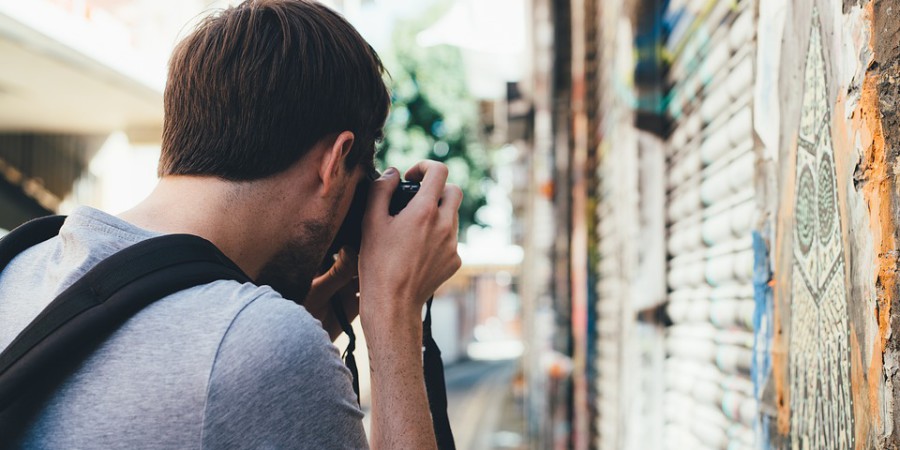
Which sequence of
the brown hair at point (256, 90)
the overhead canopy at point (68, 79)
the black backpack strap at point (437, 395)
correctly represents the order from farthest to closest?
the overhead canopy at point (68, 79)
the black backpack strap at point (437, 395)
the brown hair at point (256, 90)

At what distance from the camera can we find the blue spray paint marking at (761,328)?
1656mm

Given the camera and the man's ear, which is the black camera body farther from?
the man's ear

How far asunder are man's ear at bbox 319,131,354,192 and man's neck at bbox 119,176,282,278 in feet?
0.34

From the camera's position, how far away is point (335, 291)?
1.78 metres

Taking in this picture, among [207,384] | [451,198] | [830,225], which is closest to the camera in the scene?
[207,384]

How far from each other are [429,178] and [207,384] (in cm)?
70

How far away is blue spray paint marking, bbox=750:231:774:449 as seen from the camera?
5.43ft

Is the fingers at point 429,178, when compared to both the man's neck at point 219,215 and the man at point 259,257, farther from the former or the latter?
the man's neck at point 219,215

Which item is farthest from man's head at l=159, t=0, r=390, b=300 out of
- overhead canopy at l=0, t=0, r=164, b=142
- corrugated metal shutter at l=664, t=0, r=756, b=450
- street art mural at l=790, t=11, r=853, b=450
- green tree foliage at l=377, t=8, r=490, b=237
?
green tree foliage at l=377, t=8, r=490, b=237

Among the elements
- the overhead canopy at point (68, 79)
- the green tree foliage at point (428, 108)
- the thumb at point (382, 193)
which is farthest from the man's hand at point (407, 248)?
the green tree foliage at point (428, 108)

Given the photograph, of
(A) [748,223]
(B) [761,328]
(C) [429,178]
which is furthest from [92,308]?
(A) [748,223]

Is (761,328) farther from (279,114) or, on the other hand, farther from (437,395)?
(279,114)

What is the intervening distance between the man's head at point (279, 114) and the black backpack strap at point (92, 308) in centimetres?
27

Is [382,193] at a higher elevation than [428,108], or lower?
lower
